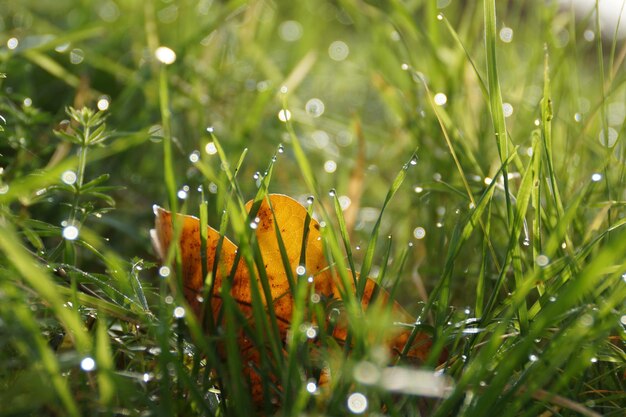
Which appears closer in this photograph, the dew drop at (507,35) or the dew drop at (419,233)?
the dew drop at (419,233)

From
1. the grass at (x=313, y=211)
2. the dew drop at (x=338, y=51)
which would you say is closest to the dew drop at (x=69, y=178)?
the grass at (x=313, y=211)

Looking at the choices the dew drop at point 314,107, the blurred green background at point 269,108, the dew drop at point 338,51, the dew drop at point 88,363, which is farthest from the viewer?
the dew drop at point 338,51

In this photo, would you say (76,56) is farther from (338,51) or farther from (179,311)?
(338,51)

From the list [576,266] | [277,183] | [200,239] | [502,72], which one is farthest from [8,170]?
[502,72]

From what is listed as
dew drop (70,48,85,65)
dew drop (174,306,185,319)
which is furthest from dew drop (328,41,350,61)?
dew drop (174,306,185,319)

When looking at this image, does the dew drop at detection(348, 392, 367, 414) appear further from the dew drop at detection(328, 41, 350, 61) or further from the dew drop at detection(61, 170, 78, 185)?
the dew drop at detection(328, 41, 350, 61)

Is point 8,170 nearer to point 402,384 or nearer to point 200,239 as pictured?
point 200,239

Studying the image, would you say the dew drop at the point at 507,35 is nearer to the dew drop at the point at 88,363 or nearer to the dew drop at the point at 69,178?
the dew drop at the point at 69,178

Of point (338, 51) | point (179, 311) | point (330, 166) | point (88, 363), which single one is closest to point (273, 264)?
point (179, 311)
